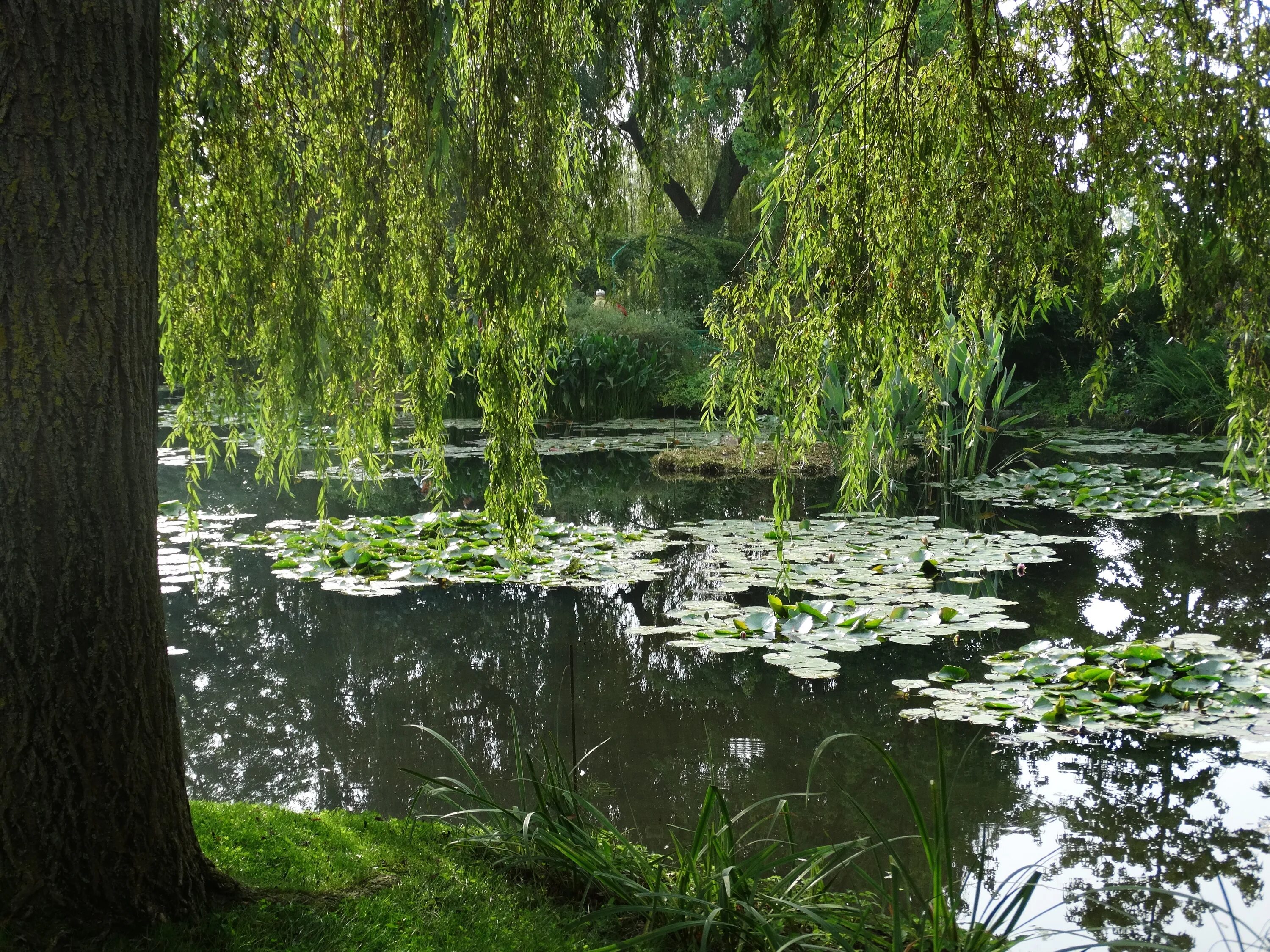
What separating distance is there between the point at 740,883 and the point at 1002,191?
198 centimetres

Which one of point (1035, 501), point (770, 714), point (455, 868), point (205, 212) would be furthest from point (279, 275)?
point (1035, 501)

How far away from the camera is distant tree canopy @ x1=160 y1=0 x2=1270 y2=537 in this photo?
263 cm

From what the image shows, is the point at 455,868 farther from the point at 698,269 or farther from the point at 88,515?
the point at 698,269

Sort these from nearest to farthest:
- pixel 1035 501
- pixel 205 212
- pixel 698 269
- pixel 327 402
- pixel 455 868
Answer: pixel 455 868 → pixel 205 212 → pixel 327 402 → pixel 1035 501 → pixel 698 269

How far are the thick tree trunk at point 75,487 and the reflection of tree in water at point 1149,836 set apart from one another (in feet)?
7.00

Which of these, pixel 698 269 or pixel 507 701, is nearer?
pixel 507 701

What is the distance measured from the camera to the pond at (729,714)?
115 inches

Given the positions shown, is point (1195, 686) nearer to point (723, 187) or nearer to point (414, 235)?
point (414, 235)

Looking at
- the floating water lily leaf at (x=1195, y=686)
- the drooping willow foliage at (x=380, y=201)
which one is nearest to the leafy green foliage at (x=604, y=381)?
the drooping willow foliage at (x=380, y=201)

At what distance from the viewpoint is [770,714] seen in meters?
3.89

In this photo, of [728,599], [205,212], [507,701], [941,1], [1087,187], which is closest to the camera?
[1087,187]

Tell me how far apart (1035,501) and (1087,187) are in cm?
573

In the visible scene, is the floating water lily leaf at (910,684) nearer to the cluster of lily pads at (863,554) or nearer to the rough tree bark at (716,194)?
the cluster of lily pads at (863,554)

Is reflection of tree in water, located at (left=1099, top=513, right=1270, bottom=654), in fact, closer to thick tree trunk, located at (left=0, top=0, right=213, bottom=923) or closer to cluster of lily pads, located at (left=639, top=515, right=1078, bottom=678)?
cluster of lily pads, located at (left=639, top=515, right=1078, bottom=678)
